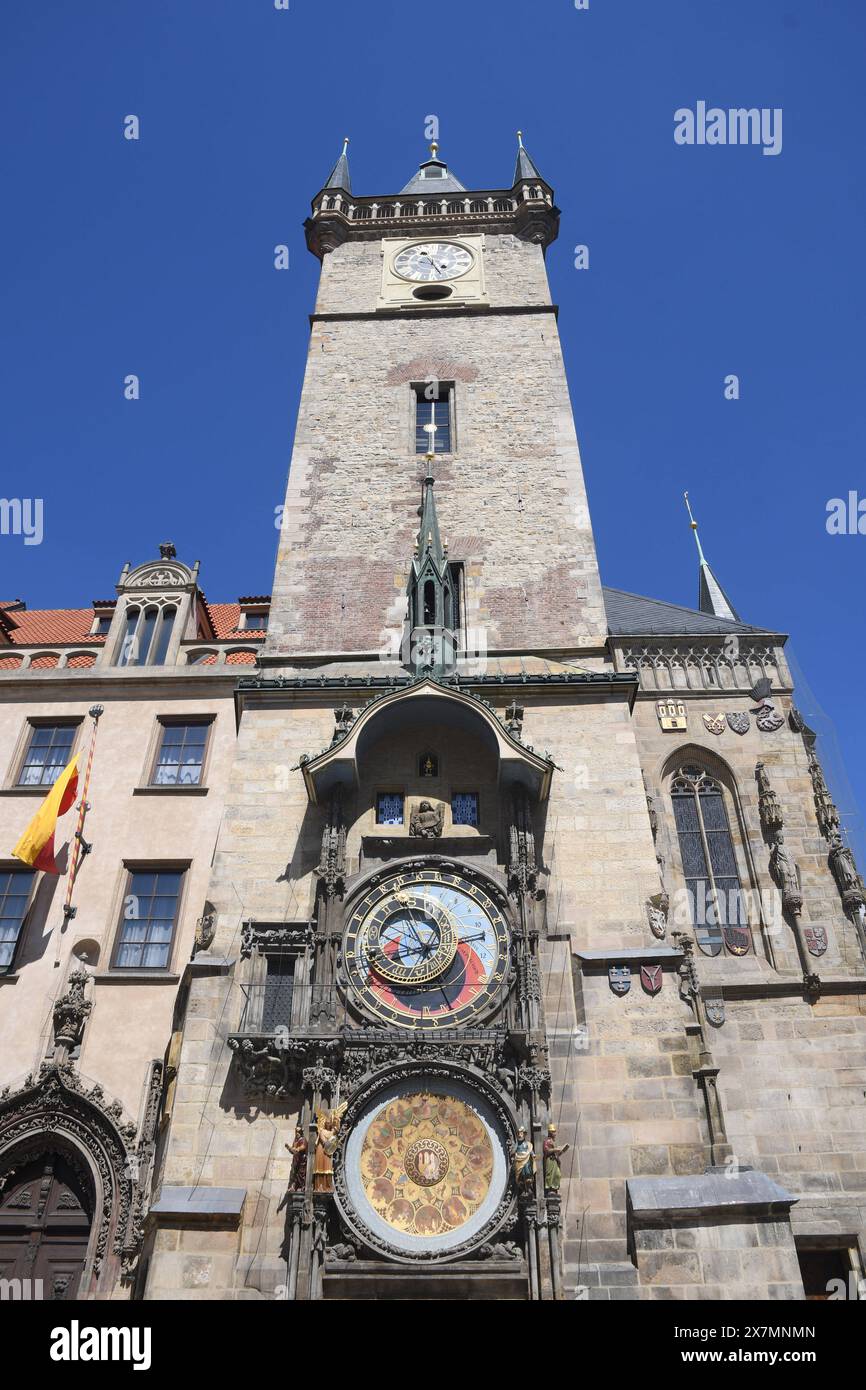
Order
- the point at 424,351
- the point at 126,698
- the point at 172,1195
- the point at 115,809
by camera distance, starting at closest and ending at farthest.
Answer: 1. the point at 172,1195
2. the point at 115,809
3. the point at 126,698
4. the point at 424,351

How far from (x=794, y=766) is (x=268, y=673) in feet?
26.8

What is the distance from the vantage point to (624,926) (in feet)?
41.0

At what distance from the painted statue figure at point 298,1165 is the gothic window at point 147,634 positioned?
32.9 feet

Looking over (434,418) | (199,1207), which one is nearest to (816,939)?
(199,1207)

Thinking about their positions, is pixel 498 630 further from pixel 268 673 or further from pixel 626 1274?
pixel 626 1274

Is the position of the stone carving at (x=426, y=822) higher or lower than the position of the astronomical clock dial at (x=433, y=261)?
lower

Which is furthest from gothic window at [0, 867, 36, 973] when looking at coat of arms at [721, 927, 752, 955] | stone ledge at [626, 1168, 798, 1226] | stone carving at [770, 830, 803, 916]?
stone carving at [770, 830, 803, 916]

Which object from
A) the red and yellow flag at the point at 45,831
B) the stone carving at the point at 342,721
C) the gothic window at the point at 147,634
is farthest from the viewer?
the gothic window at the point at 147,634

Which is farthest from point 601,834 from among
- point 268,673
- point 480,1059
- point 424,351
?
point 424,351

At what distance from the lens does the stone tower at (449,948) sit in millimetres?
10227

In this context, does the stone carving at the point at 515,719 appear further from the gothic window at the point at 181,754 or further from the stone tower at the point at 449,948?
the gothic window at the point at 181,754

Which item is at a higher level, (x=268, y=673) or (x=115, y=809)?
(x=268, y=673)

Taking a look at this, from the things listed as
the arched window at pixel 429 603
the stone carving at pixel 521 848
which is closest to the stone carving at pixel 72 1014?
the stone carving at pixel 521 848

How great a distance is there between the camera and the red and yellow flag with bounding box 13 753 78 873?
14.8 metres
